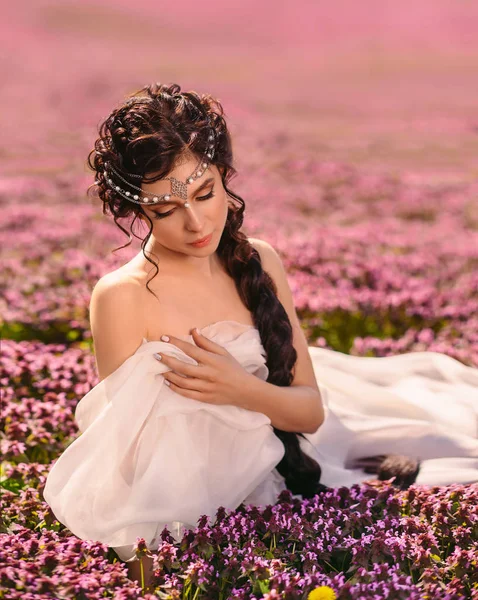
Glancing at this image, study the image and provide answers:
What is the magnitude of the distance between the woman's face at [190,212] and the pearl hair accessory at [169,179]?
0.05 feet

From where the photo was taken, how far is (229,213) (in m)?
3.74

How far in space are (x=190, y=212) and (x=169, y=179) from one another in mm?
151

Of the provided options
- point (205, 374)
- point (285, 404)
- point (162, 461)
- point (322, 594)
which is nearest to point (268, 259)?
point (285, 404)

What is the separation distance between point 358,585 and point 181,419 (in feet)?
3.34

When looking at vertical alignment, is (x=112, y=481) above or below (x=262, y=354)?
A: below

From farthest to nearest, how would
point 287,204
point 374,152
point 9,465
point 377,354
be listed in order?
point 374,152 → point 287,204 → point 377,354 → point 9,465

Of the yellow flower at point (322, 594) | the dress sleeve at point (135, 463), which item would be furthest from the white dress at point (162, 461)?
the yellow flower at point (322, 594)

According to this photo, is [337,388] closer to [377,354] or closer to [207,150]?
[377,354]

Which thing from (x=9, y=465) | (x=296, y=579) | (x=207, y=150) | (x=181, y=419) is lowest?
(x=9, y=465)

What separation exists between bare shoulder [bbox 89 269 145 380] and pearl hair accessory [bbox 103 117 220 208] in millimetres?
354

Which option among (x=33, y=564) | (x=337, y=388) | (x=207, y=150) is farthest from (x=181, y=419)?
(x=337, y=388)

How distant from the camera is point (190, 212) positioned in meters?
3.11

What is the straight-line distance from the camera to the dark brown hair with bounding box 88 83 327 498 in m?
3.08

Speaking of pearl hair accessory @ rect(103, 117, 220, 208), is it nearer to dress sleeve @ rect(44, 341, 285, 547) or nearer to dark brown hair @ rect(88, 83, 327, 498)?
dark brown hair @ rect(88, 83, 327, 498)
